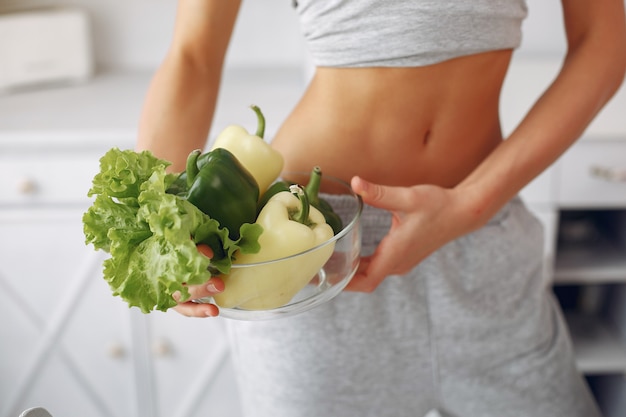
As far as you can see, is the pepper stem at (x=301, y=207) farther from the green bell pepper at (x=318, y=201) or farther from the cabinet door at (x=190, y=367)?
the cabinet door at (x=190, y=367)

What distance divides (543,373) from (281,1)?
53.6 inches

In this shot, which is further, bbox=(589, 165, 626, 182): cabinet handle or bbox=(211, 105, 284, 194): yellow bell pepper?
bbox=(589, 165, 626, 182): cabinet handle

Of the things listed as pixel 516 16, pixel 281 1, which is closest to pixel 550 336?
pixel 516 16

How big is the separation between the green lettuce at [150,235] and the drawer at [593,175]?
1101mm

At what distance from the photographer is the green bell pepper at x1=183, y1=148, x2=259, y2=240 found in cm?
63

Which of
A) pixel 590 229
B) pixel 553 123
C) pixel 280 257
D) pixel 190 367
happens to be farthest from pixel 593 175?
pixel 280 257

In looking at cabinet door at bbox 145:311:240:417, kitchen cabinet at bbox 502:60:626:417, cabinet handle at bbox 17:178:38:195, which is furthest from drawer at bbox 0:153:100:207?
kitchen cabinet at bbox 502:60:626:417

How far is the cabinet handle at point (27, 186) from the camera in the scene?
1.63 metres

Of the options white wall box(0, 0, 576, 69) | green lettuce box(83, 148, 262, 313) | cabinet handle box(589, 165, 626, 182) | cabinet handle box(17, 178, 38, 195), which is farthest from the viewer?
white wall box(0, 0, 576, 69)

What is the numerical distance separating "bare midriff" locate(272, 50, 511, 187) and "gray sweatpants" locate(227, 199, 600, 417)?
71 mm

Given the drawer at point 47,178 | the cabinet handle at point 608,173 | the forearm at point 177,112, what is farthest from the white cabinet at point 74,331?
the cabinet handle at point 608,173

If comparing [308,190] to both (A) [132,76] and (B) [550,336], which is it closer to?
(B) [550,336]

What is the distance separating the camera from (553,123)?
0.86 metres

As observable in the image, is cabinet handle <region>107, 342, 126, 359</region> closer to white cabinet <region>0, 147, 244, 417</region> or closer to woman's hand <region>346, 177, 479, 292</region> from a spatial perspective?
white cabinet <region>0, 147, 244, 417</region>
